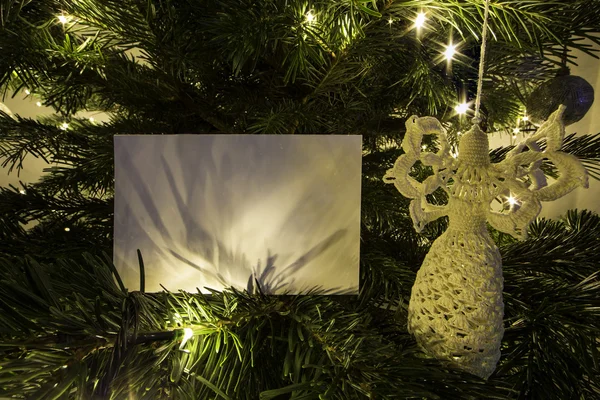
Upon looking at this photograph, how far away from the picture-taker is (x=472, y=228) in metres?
0.24

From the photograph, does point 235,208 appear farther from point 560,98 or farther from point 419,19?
point 560,98

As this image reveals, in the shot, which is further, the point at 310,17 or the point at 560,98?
the point at 560,98

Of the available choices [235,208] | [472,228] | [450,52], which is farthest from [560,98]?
[235,208]

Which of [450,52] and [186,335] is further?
[450,52]

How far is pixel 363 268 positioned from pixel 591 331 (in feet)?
0.55

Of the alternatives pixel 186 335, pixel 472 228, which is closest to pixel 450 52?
pixel 472 228

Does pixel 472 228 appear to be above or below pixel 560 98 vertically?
below

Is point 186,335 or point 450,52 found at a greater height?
point 450,52

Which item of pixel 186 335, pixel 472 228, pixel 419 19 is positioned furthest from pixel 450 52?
pixel 186 335

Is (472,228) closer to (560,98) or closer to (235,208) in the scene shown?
(235,208)

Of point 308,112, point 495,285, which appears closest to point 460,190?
point 495,285

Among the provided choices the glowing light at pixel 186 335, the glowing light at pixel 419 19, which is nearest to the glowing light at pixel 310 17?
the glowing light at pixel 419 19

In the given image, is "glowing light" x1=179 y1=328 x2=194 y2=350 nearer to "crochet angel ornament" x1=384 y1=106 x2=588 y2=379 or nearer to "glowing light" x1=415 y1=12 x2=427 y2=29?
"crochet angel ornament" x1=384 y1=106 x2=588 y2=379

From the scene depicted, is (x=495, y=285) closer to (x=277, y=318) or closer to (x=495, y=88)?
(x=277, y=318)
